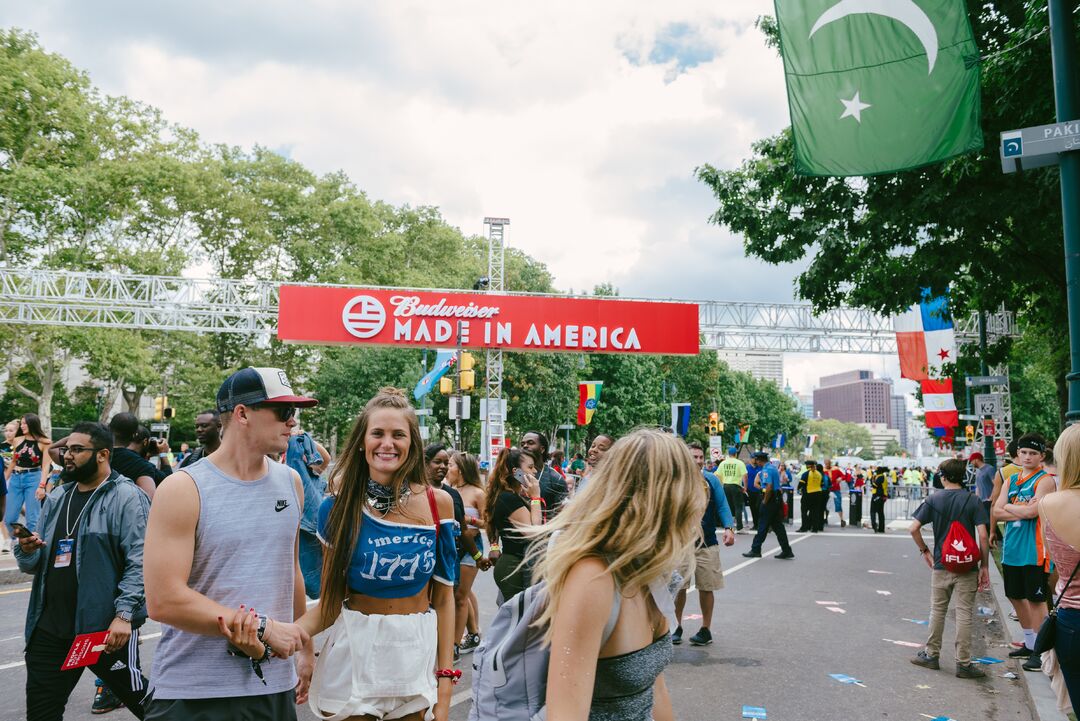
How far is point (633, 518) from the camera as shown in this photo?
7.16ft

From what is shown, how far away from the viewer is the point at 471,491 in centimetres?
730

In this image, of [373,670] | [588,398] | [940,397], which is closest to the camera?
[373,670]

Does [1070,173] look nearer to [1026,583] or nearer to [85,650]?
[1026,583]

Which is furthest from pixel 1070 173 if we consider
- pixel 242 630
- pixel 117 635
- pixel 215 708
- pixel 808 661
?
pixel 117 635

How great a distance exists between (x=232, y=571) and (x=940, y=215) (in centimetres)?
1069

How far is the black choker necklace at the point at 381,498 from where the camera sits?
3232mm

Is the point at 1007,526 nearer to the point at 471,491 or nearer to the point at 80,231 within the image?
the point at 471,491

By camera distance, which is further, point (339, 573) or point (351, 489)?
point (351, 489)

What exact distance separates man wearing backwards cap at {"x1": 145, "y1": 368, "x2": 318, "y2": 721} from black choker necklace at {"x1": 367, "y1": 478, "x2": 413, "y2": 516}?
Result: 42 cm

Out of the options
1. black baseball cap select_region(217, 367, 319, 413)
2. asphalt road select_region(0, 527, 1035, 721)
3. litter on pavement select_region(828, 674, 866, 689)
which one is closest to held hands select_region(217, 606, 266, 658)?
black baseball cap select_region(217, 367, 319, 413)

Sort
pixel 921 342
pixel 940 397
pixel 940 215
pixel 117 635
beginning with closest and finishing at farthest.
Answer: pixel 117 635 < pixel 940 215 < pixel 921 342 < pixel 940 397

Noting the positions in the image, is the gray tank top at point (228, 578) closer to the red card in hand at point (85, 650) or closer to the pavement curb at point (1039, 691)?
the red card in hand at point (85, 650)

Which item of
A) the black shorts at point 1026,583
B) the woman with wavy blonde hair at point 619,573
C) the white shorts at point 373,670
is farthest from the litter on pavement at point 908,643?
the woman with wavy blonde hair at point 619,573

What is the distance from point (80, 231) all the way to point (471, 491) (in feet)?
102
